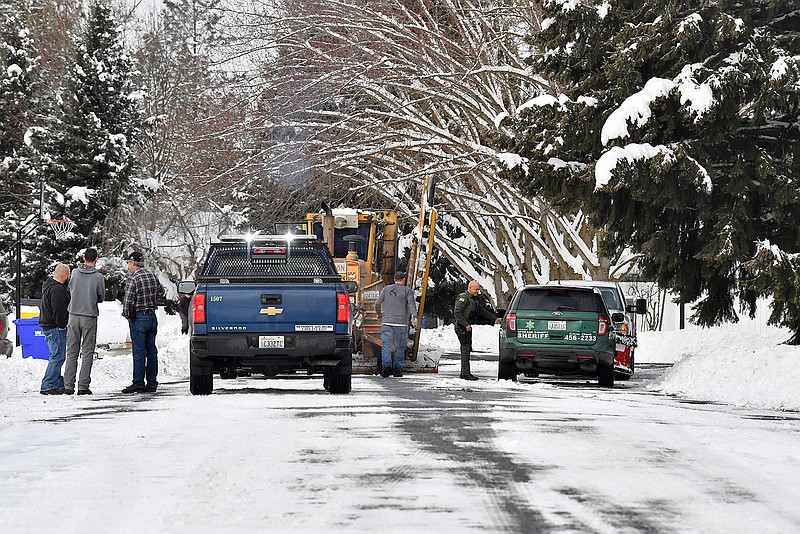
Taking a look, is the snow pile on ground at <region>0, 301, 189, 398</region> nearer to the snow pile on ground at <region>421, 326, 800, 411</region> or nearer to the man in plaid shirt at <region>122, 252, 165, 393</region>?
the man in plaid shirt at <region>122, 252, 165, 393</region>

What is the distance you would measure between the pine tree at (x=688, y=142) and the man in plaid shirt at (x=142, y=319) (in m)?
7.06

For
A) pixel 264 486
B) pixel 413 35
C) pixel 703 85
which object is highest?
pixel 413 35

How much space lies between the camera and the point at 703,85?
65.8 feet

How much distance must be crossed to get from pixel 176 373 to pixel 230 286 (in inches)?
310

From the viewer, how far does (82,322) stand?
17.3 metres

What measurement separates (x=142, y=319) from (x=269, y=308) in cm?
257

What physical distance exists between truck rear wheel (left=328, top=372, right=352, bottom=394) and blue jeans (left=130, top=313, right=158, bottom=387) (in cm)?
273

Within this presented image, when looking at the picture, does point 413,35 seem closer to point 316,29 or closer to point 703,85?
point 316,29

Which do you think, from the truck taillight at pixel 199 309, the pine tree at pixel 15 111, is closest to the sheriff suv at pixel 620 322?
the truck taillight at pixel 199 309

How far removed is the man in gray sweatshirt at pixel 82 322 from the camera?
679 inches

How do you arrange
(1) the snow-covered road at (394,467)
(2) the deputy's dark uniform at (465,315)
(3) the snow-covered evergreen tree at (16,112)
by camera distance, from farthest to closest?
(3) the snow-covered evergreen tree at (16,112), (2) the deputy's dark uniform at (465,315), (1) the snow-covered road at (394,467)

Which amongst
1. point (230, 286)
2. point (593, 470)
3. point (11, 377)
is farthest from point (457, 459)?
point (11, 377)

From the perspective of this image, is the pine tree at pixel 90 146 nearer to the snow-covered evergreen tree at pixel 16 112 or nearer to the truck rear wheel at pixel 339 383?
the snow-covered evergreen tree at pixel 16 112

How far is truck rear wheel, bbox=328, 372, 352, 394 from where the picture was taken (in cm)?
1652
